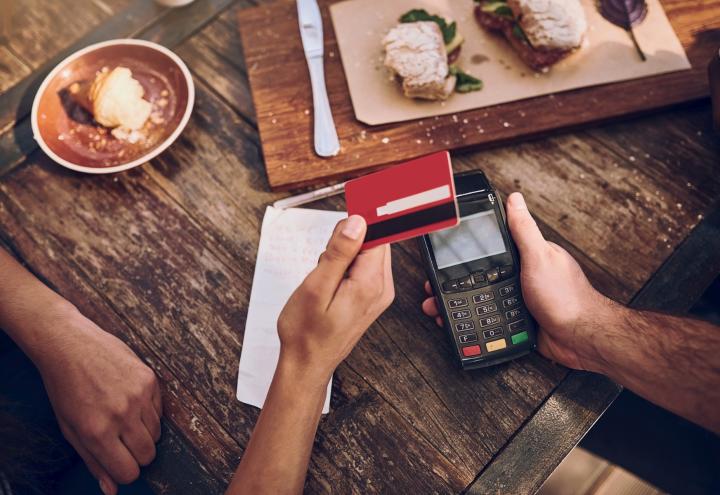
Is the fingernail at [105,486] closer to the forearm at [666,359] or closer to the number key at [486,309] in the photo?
the number key at [486,309]

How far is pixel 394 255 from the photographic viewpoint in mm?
1007

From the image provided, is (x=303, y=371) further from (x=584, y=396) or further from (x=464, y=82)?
(x=464, y=82)

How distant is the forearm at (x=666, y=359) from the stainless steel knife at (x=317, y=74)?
0.61 m

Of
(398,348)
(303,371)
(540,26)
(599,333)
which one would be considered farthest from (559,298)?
(540,26)

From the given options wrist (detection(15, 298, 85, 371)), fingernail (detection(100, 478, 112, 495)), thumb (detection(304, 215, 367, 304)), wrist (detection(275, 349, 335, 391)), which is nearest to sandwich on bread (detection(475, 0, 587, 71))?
thumb (detection(304, 215, 367, 304))

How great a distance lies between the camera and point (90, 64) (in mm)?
1119

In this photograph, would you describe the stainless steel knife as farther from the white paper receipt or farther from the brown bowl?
the brown bowl

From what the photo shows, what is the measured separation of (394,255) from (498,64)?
478mm

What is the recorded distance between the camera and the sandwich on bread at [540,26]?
1035 mm

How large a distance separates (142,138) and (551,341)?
0.90 m

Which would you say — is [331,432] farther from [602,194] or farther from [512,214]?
[602,194]

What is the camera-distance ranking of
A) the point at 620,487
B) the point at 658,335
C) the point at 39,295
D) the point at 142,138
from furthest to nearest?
the point at 620,487, the point at 142,138, the point at 39,295, the point at 658,335

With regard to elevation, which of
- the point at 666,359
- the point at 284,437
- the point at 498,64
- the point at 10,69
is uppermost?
the point at 10,69

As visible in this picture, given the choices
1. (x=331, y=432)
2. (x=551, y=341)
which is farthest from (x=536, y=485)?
(x=331, y=432)
